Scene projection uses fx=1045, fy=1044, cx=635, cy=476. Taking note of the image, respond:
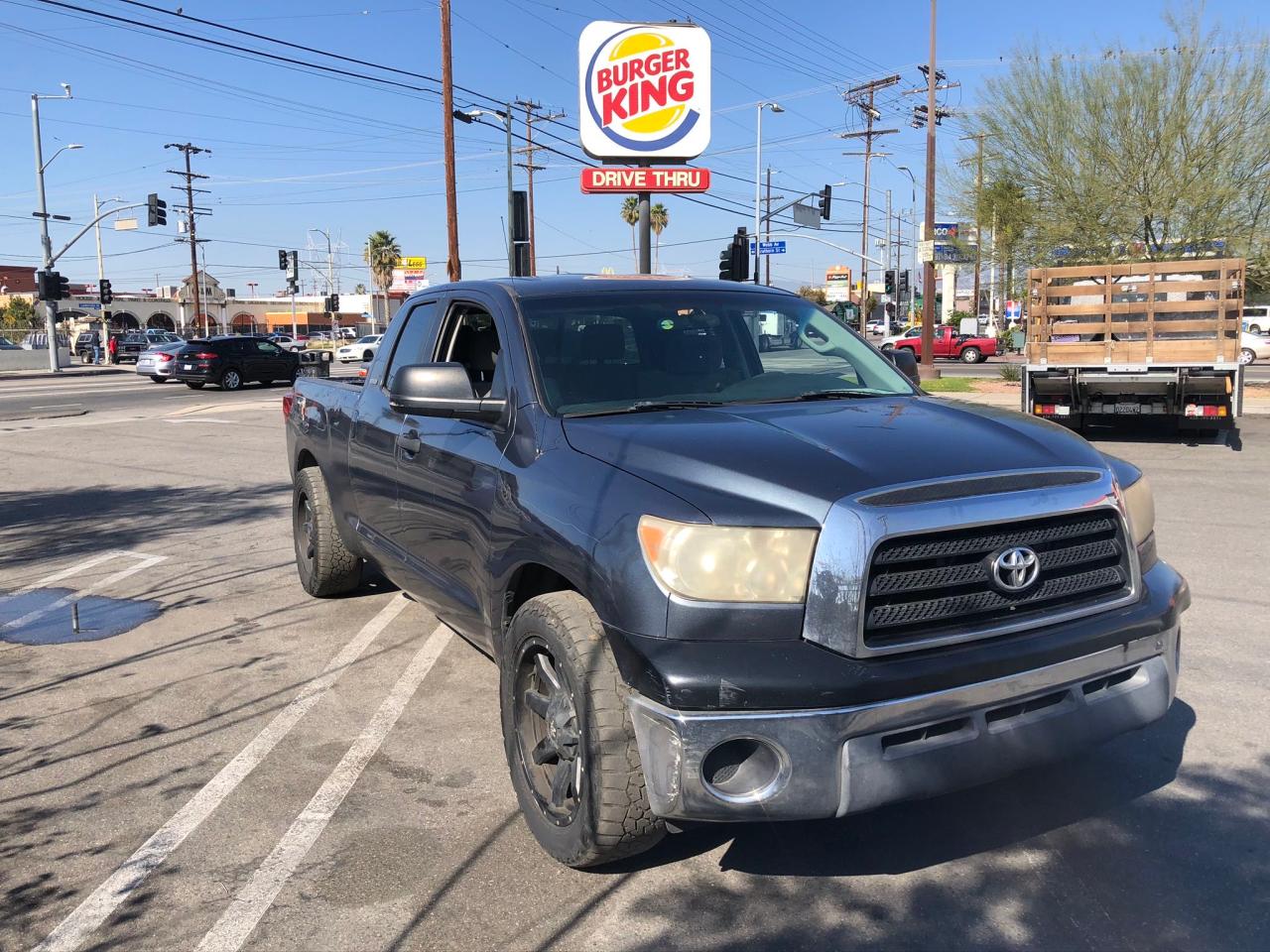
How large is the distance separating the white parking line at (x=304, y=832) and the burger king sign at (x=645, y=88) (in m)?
18.1

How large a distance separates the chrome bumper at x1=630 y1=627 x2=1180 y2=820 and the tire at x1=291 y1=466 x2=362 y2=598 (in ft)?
12.1

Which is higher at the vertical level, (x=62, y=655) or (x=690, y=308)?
(x=690, y=308)

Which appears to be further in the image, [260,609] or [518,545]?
[260,609]

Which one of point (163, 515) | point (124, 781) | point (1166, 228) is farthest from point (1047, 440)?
point (1166, 228)

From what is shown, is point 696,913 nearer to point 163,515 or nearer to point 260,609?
point 260,609

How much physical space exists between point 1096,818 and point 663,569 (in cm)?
187

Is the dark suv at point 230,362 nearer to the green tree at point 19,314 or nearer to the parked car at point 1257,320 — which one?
the parked car at point 1257,320

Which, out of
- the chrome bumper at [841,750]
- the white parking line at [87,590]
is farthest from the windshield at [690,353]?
the white parking line at [87,590]

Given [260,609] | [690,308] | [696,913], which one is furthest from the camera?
[260,609]

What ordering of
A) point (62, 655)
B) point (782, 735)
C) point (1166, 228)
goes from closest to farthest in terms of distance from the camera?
point (782, 735) → point (62, 655) → point (1166, 228)

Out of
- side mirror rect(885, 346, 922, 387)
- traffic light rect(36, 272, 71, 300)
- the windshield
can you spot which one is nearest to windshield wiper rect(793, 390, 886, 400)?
the windshield

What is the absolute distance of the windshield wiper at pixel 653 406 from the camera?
12.1 ft

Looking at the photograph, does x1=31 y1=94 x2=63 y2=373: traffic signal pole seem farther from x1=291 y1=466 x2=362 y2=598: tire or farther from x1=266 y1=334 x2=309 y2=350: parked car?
x1=291 y1=466 x2=362 y2=598: tire

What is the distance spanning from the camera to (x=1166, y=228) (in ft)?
69.8
